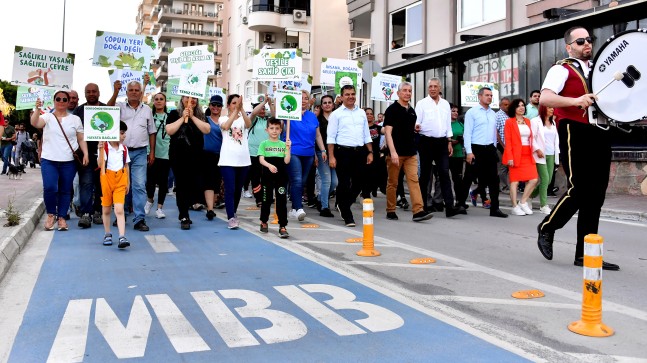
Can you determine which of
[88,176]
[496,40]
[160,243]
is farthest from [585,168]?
[496,40]

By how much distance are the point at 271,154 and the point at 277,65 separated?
2.84 m

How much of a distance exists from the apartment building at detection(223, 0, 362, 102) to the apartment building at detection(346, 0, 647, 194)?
55.9ft

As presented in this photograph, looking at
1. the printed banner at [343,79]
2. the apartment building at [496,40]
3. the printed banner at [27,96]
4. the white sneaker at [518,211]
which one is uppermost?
the apartment building at [496,40]

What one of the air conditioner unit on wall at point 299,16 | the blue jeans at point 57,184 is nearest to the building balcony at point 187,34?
the air conditioner unit on wall at point 299,16

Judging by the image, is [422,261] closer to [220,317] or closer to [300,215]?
[220,317]

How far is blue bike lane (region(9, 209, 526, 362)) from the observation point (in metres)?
3.70

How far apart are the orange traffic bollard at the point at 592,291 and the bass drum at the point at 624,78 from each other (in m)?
1.90

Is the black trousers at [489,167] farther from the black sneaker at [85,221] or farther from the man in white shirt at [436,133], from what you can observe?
the black sneaker at [85,221]

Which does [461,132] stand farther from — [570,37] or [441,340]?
[441,340]

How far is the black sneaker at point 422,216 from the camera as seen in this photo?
9672 mm

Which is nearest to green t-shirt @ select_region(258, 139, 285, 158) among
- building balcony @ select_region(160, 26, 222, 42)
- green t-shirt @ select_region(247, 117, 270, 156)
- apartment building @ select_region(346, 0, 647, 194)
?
green t-shirt @ select_region(247, 117, 270, 156)

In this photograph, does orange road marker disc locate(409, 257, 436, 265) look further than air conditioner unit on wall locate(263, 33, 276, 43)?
No

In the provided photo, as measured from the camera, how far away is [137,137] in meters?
9.20

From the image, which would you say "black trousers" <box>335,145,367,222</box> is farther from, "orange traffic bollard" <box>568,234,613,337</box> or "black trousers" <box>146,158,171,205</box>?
"orange traffic bollard" <box>568,234,613,337</box>
